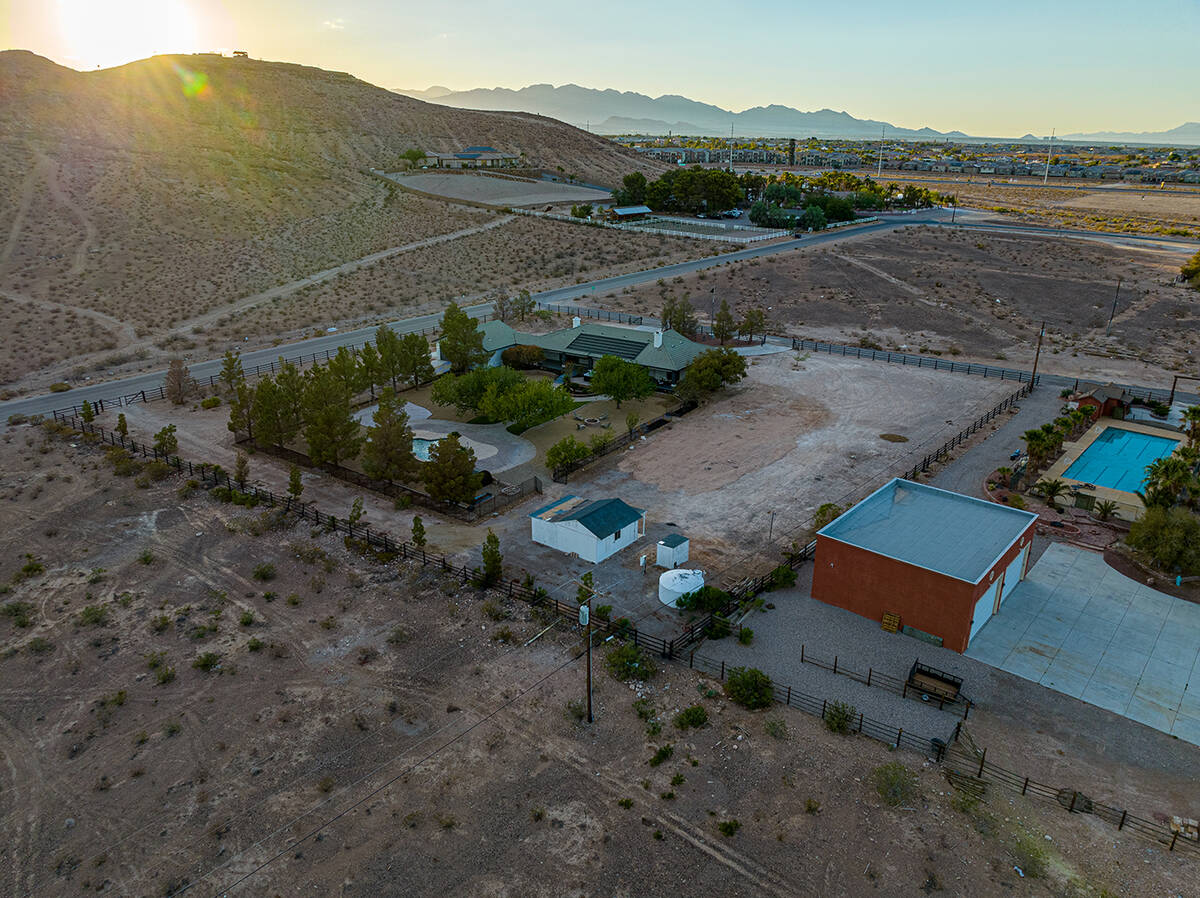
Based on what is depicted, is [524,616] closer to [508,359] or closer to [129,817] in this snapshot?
[129,817]

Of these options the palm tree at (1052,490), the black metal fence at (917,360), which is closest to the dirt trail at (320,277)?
the black metal fence at (917,360)

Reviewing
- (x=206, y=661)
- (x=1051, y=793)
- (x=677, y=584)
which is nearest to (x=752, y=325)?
(x=677, y=584)

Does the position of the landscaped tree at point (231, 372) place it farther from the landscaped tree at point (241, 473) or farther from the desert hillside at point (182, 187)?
the desert hillside at point (182, 187)

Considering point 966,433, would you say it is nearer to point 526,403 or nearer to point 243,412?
point 526,403

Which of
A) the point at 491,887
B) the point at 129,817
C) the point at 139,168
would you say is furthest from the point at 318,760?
the point at 139,168

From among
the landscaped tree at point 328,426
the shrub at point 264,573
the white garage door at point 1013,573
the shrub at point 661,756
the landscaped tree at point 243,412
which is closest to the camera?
the shrub at point 661,756

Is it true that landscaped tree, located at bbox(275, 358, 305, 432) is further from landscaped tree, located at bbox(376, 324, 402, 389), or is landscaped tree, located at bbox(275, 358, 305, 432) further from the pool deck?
the pool deck
